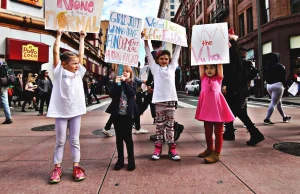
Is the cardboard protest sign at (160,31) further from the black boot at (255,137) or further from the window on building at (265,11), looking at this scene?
the window on building at (265,11)

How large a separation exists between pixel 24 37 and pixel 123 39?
15.3 meters

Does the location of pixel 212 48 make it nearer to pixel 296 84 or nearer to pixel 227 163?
pixel 227 163

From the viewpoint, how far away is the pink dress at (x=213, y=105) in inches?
139

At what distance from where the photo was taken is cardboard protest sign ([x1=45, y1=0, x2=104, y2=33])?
351 centimetres

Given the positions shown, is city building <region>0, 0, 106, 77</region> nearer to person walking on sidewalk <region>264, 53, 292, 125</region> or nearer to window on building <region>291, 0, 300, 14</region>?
person walking on sidewalk <region>264, 53, 292, 125</region>

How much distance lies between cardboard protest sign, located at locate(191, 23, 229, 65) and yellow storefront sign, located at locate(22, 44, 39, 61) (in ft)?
48.9

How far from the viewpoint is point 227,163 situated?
3.42 m

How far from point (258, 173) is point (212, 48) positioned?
1918mm

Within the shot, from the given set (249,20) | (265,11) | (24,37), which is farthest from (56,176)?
(249,20)

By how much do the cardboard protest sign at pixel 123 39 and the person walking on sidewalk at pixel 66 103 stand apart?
0.83m

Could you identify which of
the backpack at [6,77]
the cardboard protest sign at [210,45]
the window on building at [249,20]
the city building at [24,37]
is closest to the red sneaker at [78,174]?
the cardboard protest sign at [210,45]

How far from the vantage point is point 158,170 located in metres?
3.17

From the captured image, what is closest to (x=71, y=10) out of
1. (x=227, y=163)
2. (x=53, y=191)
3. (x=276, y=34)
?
(x=53, y=191)

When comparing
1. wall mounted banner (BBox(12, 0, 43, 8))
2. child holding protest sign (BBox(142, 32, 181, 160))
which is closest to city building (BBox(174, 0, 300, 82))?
child holding protest sign (BBox(142, 32, 181, 160))
